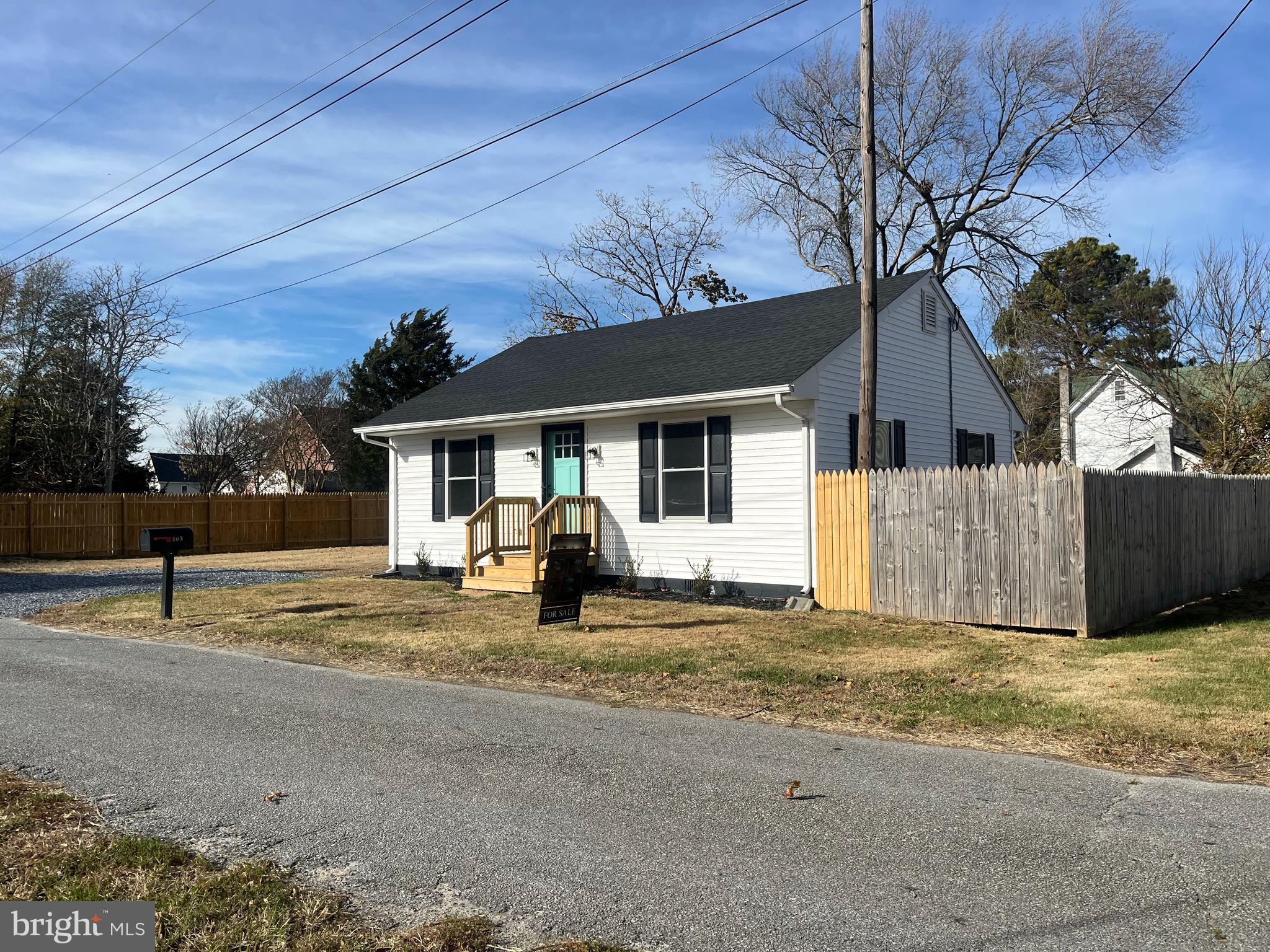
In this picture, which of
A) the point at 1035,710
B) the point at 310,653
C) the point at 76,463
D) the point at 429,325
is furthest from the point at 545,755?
the point at 429,325


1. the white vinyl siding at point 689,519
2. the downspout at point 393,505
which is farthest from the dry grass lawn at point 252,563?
the white vinyl siding at point 689,519

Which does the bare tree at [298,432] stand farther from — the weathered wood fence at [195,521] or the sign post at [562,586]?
the sign post at [562,586]

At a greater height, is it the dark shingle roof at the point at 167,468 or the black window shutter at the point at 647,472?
the dark shingle roof at the point at 167,468

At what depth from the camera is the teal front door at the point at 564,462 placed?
1709 cm

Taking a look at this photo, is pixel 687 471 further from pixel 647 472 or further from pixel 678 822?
pixel 678 822

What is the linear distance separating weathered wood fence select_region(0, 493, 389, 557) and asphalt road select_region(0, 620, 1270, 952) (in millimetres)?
23122

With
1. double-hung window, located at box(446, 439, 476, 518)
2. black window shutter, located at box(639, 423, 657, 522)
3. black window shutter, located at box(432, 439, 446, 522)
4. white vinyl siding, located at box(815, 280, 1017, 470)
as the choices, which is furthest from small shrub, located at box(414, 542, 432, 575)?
white vinyl siding, located at box(815, 280, 1017, 470)

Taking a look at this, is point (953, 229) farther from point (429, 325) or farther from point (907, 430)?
point (429, 325)

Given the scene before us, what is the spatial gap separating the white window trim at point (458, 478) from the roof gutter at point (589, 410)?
1.35 feet

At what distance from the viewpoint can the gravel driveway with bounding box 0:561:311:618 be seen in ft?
54.8

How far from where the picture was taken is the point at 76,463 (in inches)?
1428

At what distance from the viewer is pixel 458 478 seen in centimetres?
1891

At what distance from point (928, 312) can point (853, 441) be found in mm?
3886

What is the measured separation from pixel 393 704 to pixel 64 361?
114 feet
